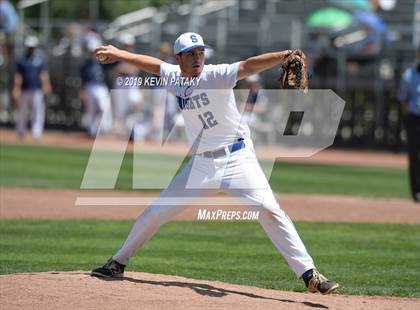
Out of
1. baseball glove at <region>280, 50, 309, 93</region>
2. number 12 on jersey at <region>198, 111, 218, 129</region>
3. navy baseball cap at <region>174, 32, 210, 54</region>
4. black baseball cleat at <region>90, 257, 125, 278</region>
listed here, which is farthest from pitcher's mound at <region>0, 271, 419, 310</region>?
navy baseball cap at <region>174, 32, 210, 54</region>

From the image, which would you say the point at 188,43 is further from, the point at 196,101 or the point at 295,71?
the point at 295,71

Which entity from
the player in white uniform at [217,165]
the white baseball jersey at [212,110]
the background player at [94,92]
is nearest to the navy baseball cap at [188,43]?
the player in white uniform at [217,165]

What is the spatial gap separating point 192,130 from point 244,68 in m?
0.82

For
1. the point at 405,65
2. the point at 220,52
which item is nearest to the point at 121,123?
the point at 220,52

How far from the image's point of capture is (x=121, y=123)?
26.9m

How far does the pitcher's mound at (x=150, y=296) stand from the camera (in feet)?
24.6

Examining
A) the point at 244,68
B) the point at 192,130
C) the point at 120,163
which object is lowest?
the point at 120,163

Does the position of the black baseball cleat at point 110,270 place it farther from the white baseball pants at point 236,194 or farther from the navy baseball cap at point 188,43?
the navy baseball cap at point 188,43

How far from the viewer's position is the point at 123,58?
8.52 m

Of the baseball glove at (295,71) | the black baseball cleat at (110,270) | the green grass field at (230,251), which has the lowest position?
the green grass field at (230,251)

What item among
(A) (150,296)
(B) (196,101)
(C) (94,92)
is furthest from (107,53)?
(C) (94,92)

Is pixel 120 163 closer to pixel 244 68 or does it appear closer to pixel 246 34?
pixel 246 34

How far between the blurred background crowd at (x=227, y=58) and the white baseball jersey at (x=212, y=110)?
15173 millimetres

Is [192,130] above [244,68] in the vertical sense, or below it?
below
